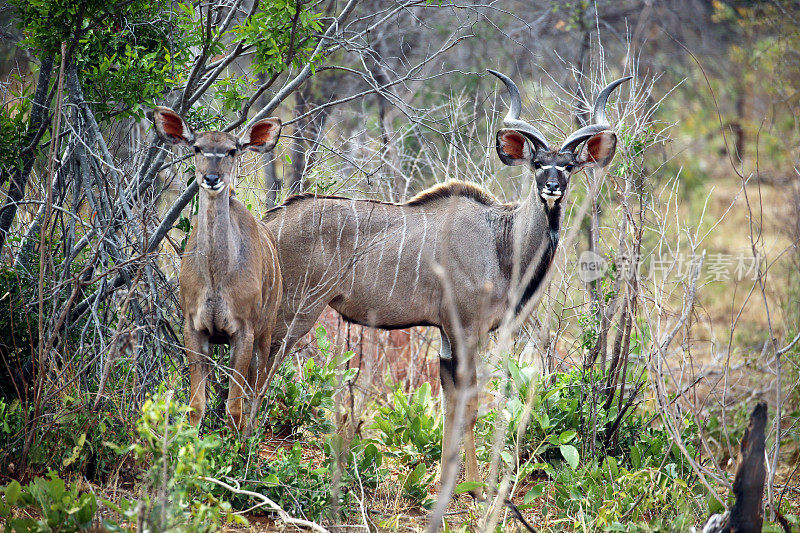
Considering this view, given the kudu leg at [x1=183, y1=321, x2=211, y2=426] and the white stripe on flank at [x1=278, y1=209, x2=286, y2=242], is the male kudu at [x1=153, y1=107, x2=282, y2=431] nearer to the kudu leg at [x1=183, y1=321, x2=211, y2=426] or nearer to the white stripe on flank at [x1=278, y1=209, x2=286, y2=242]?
the kudu leg at [x1=183, y1=321, x2=211, y2=426]

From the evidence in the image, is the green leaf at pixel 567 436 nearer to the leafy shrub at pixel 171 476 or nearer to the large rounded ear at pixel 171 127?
the leafy shrub at pixel 171 476

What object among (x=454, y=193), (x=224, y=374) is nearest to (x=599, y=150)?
(x=454, y=193)

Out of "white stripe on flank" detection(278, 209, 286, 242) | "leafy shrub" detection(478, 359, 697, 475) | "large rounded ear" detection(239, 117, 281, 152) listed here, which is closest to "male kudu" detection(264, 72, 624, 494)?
"white stripe on flank" detection(278, 209, 286, 242)

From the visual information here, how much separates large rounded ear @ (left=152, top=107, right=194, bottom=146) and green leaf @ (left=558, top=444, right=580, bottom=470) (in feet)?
7.89

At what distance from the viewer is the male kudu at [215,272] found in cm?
370

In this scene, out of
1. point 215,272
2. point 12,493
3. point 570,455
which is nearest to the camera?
point 12,493

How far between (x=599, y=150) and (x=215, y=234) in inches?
83.9

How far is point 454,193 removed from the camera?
480cm

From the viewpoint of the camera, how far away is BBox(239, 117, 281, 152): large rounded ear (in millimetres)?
3959

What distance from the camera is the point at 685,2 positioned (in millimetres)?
10555

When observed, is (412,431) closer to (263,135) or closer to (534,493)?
(534,493)

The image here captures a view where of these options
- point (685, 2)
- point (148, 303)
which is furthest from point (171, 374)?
point (685, 2)

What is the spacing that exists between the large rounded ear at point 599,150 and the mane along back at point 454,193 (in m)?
0.64

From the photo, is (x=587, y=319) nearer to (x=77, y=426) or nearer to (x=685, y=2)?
(x=77, y=426)
